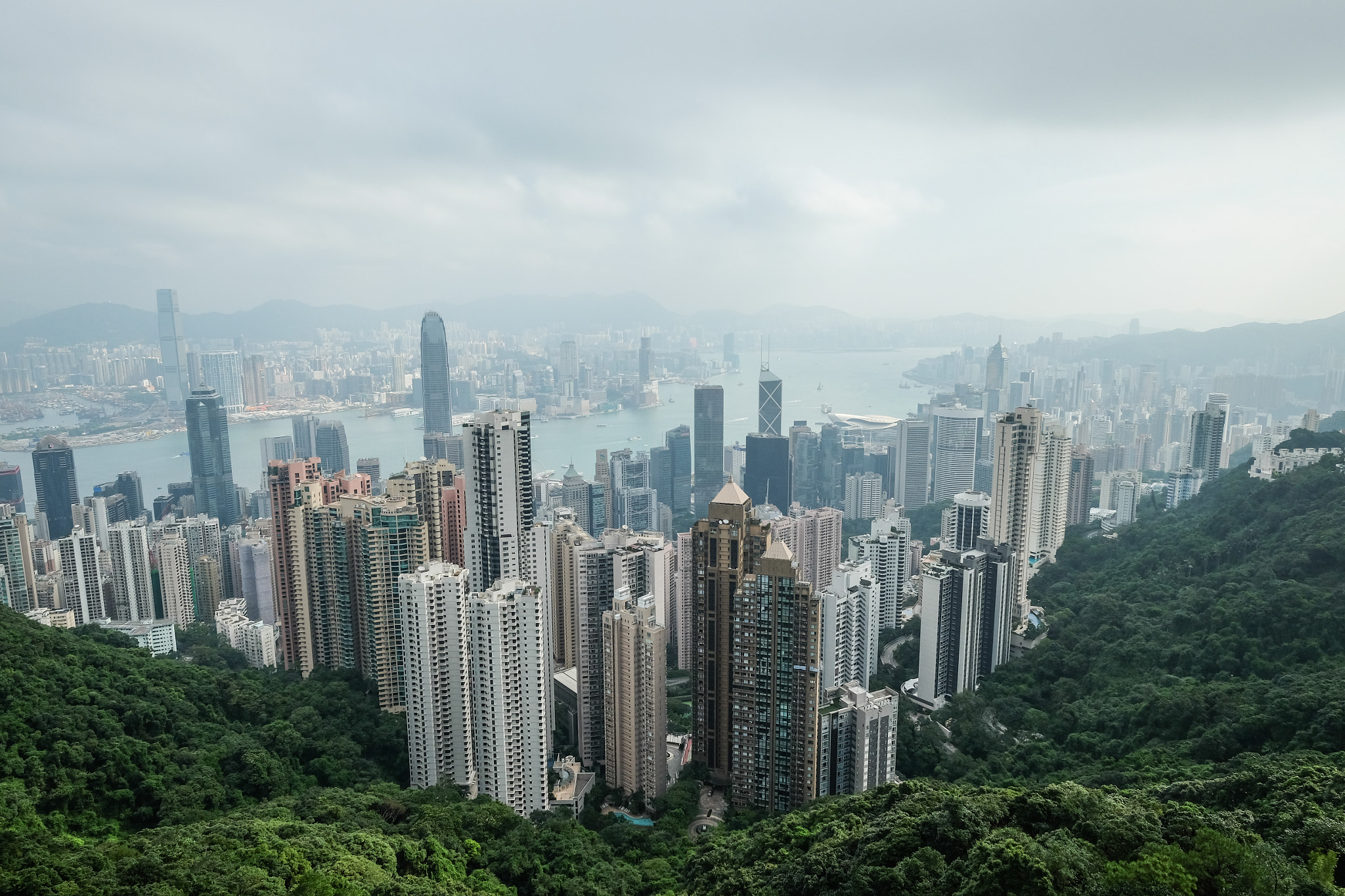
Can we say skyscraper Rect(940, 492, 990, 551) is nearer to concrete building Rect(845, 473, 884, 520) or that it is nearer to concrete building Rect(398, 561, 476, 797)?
concrete building Rect(398, 561, 476, 797)

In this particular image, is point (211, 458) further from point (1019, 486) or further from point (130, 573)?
point (1019, 486)

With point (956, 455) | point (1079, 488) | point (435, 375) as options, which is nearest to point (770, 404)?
point (956, 455)

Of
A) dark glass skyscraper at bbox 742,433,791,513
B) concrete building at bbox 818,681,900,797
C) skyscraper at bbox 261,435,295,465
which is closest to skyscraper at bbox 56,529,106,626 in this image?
skyscraper at bbox 261,435,295,465

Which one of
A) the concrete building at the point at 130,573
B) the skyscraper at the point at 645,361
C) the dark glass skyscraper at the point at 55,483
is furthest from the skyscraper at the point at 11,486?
the skyscraper at the point at 645,361

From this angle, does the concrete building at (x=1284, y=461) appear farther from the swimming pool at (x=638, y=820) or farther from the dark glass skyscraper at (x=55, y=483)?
the dark glass skyscraper at (x=55, y=483)

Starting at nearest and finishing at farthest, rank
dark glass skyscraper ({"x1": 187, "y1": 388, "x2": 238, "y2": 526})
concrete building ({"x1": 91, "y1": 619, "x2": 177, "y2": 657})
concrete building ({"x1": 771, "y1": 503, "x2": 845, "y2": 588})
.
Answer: concrete building ({"x1": 91, "y1": 619, "x2": 177, "y2": 657}) → concrete building ({"x1": 771, "y1": 503, "x2": 845, "y2": 588}) → dark glass skyscraper ({"x1": 187, "y1": 388, "x2": 238, "y2": 526})

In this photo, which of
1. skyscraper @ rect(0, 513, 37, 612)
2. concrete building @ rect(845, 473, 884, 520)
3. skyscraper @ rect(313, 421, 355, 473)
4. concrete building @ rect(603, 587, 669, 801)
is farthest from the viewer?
skyscraper @ rect(313, 421, 355, 473)

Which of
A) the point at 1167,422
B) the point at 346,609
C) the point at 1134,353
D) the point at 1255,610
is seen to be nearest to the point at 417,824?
the point at 346,609

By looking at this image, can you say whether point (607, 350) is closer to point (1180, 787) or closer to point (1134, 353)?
point (1134, 353)
